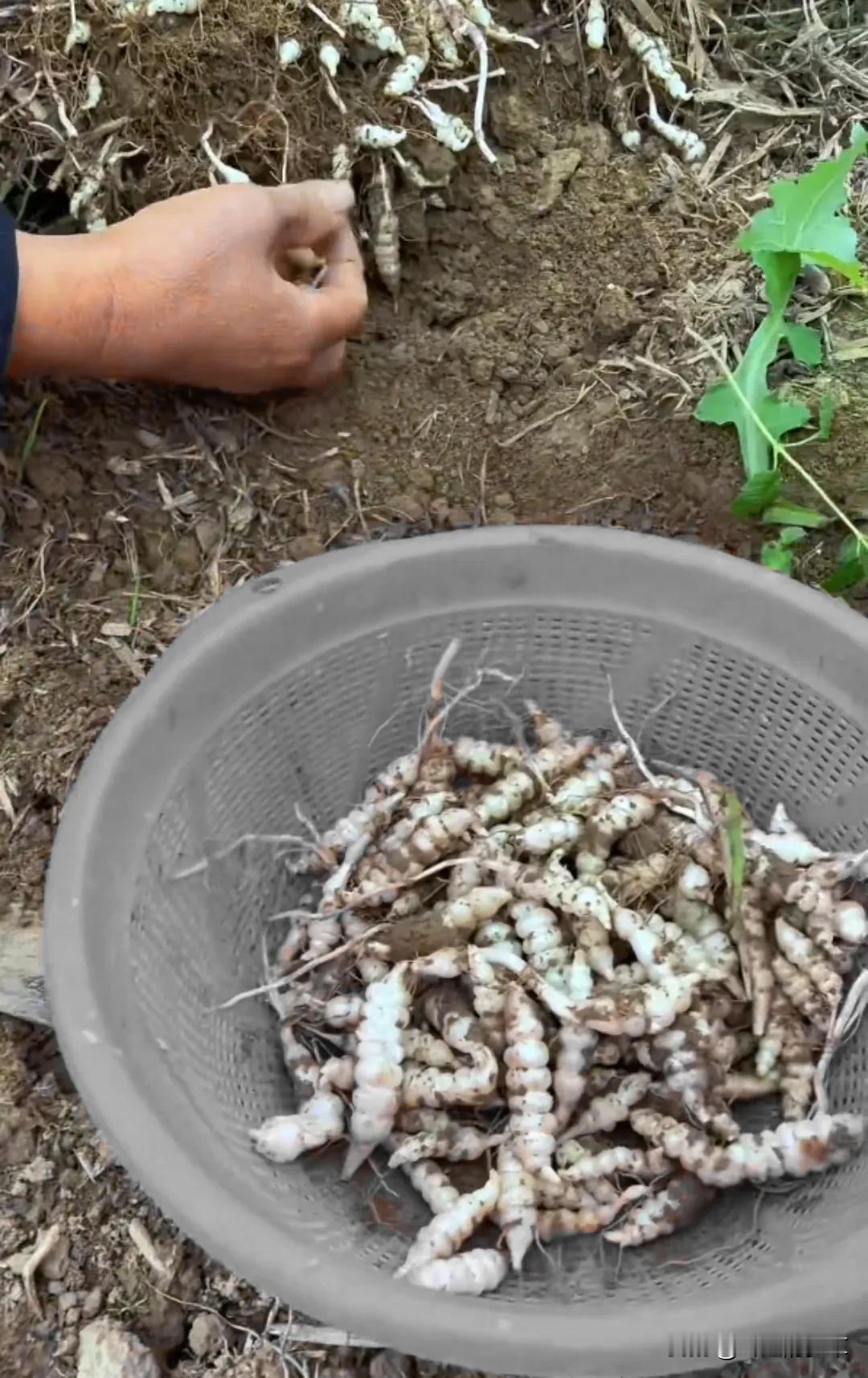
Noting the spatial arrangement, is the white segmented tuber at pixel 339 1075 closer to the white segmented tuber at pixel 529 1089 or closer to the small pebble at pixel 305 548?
the white segmented tuber at pixel 529 1089

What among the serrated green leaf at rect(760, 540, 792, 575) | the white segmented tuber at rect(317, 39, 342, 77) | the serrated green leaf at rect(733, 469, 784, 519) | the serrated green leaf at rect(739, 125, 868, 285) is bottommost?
the serrated green leaf at rect(760, 540, 792, 575)

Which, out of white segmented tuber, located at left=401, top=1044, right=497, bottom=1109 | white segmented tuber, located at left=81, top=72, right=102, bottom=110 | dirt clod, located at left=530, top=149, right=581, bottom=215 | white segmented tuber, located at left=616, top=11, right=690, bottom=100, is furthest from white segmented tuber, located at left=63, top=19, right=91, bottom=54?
white segmented tuber, located at left=401, top=1044, right=497, bottom=1109

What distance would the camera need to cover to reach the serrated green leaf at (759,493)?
1.36 m

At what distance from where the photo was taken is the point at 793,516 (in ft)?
4.62

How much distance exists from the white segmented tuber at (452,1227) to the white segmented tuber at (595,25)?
1443mm

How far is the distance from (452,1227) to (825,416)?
3.37ft

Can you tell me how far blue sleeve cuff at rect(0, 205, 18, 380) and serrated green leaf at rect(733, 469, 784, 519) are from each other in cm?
86

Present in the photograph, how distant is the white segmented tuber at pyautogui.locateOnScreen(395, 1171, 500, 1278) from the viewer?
994 mm

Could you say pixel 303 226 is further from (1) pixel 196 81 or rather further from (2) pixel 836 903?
(2) pixel 836 903

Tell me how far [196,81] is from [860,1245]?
1.45m

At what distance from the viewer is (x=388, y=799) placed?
4.23ft

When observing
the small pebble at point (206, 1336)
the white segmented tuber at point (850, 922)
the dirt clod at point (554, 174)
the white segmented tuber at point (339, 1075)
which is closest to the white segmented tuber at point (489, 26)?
the dirt clod at point (554, 174)

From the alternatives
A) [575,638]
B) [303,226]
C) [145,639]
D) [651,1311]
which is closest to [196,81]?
[303,226]

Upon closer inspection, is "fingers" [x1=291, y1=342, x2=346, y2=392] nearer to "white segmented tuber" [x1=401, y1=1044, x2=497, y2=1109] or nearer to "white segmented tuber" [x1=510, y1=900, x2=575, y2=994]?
"white segmented tuber" [x1=510, y1=900, x2=575, y2=994]
